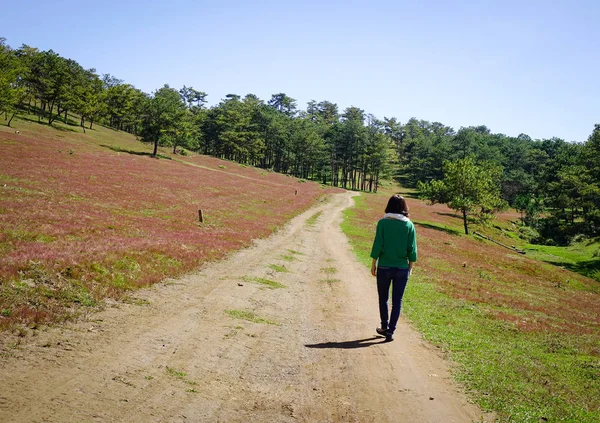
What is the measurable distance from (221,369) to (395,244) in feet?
17.6

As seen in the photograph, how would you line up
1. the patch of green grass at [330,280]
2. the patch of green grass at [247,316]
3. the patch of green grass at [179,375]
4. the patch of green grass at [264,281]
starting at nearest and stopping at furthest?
the patch of green grass at [179,375] → the patch of green grass at [247,316] → the patch of green grass at [264,281] → the patch of green grass at [330,280]

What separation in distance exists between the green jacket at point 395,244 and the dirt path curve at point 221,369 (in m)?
2.42

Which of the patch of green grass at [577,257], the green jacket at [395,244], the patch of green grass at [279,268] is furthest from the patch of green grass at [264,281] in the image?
the patch of green grass at [577,257]

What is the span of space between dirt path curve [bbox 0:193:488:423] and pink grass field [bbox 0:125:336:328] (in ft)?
5.11

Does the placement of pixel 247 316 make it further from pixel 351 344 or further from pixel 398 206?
pixel 398 206

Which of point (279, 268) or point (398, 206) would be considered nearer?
point (398, 206)

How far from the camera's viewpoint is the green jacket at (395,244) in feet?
31.8

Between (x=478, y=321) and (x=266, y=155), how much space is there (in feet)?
466

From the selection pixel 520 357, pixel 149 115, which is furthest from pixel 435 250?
pixel 149 115

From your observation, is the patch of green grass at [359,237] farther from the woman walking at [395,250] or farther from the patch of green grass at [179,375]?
the patch of green grass at [179,375]

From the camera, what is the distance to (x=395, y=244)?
31.8 feet

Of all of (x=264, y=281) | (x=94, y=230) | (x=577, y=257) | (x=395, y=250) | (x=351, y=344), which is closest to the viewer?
(x=395, y=250)

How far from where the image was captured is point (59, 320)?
347 inches

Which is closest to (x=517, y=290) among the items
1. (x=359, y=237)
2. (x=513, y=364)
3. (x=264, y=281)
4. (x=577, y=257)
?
(x=359, y=237)
